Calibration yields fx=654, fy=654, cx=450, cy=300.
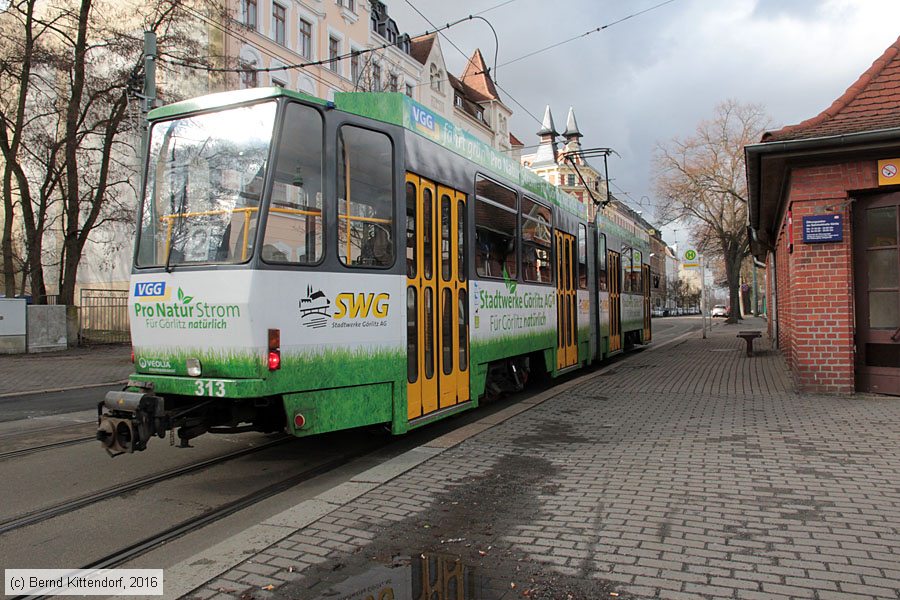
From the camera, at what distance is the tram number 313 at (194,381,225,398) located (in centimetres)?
486

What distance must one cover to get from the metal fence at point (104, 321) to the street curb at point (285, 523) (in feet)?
62.8

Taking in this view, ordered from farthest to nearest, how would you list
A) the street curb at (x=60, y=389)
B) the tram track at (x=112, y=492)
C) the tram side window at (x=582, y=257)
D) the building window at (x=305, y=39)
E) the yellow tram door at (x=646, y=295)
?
the building window at (x=305, y=39), the yellow tram door at (x=646, y=295), the tram side window at (x=582, y=257), the street curb at (x=60, y=389), the tram track at (x=112, y=492)

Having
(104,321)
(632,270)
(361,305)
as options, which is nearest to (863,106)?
(361,305)

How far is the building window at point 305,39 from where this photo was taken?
3243 cm

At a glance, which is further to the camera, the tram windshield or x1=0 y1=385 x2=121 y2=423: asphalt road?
x1=0 y1=385 x2=121 y2=423: asphalt road

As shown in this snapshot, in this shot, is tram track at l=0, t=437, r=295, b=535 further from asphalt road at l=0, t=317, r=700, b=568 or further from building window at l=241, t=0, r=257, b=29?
building window at l=241, t=0, r=257, b=29

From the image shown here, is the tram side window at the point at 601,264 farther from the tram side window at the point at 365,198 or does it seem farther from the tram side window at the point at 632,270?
the tram side window at the point at 365,198

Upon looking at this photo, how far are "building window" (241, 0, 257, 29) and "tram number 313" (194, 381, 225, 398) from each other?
90.3 ft

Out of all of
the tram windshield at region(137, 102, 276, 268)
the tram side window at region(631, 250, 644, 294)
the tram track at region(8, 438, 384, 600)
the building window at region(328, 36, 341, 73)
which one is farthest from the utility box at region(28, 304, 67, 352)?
the building window at region(328, 36, 341, 73)

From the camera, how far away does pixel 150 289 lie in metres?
5.30

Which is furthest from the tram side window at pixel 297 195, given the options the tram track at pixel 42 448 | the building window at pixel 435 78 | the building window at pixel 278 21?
the building window at pixel 435 78

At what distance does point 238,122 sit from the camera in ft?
17.1

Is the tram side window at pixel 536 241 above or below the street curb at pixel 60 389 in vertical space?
above

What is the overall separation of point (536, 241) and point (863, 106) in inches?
180
